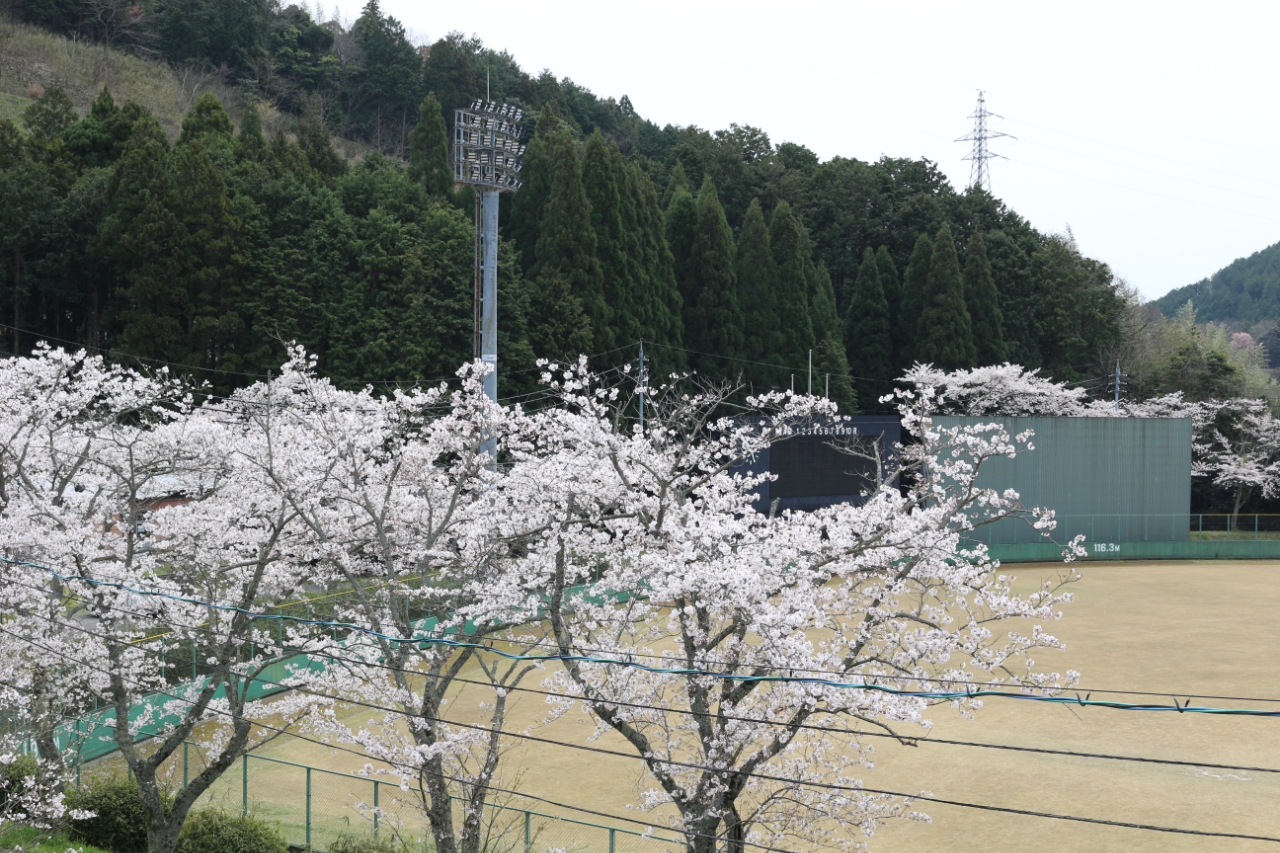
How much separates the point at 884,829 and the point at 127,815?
9893 mm

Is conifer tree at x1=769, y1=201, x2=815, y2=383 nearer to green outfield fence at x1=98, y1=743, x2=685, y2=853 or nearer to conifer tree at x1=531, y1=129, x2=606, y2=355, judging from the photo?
conifer tree at x1=531, y1=129, x2=606, y2=355

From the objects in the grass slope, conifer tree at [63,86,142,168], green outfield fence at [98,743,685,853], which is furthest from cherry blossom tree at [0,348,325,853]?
the grass slope

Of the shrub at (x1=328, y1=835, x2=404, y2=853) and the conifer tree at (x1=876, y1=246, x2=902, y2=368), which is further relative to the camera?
the conifer tree at (x1=876, y1=246, x2=902, y2=368)

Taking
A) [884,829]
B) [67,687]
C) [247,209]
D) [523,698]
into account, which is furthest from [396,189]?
[884,829]

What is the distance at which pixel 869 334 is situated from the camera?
172ft

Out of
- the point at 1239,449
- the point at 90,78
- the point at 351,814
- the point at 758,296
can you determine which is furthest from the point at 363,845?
the point at 90,78

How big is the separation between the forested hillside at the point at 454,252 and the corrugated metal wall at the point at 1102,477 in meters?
10.7

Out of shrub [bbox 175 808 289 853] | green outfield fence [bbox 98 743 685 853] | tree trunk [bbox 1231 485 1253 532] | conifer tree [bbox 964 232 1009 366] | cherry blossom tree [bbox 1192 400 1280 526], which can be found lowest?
green outfield fence [bbox 98 743 685 853]

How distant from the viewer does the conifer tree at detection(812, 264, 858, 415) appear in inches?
1854

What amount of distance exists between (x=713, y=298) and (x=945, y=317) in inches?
501

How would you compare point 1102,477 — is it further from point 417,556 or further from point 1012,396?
point 417,556

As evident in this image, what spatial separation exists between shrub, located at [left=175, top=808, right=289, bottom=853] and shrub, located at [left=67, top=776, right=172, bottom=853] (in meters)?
0.81

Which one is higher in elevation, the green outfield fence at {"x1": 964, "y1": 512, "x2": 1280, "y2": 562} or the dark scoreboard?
the dark scoreboard

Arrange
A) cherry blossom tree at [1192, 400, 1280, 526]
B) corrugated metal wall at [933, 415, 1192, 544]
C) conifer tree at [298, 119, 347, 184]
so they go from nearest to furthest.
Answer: corrugated metal wall at [933, 415, 1192, 544], cherry blossom tree at [1192, 400, 1280, 526], conifer tree at [298, 119, 347, 184]
